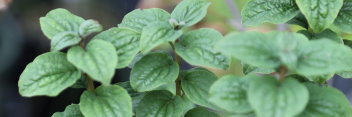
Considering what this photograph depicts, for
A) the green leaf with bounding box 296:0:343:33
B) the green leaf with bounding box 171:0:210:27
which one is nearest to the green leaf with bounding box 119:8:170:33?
the green leaf with bounding box 171:0:210:27

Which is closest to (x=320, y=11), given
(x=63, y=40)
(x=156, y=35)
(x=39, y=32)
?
(x=156, y=35)

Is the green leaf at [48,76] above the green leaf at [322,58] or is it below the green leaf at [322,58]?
above

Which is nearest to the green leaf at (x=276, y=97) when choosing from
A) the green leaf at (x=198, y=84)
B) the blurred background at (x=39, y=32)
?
the green leaf at (x=198, y=84)

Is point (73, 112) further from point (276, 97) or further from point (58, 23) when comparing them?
point (276, 97)

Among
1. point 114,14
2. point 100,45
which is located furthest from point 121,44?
point 114,14

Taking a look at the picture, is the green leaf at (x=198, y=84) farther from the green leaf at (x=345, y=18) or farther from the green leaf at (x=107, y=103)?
the green leaf at (x=345, y=18)
